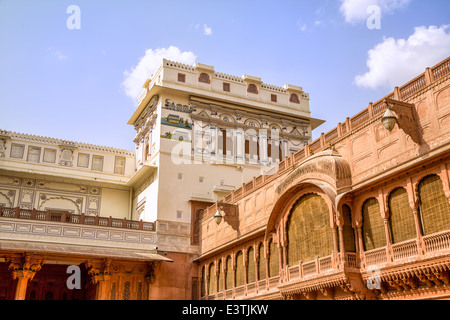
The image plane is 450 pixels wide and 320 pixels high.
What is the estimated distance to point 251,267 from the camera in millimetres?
21047

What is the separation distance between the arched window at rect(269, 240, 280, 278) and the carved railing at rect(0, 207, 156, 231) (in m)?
9.15

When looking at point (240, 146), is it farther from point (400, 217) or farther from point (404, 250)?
point (404, 250)

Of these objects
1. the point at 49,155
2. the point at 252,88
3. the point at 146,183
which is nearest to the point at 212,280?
the point at 146,183

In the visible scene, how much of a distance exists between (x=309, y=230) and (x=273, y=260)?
306cm

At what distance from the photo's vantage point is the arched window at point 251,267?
2088 centimetres

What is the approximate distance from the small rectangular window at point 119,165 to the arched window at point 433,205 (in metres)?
23.1

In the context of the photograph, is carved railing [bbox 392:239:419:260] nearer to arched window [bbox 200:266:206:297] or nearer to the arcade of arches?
the arcade of arches

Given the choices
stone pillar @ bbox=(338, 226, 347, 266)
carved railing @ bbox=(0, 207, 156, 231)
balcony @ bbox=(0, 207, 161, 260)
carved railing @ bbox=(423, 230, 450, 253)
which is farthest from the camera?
carved railing @ bbox=(0, 207, 156, 231)

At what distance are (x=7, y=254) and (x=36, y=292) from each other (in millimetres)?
5508

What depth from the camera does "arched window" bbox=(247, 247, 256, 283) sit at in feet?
68.5

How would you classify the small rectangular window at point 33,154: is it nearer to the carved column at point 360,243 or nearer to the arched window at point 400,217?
the carved column at point 360,243

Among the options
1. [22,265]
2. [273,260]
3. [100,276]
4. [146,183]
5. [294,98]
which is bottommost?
[273,260]

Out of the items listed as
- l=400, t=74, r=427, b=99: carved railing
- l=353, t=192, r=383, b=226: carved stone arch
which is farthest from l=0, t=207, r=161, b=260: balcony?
l=400, t=74, r=427, b=99: carved railing
